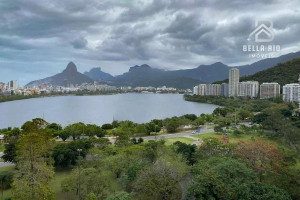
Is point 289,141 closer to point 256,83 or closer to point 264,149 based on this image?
point 264,149

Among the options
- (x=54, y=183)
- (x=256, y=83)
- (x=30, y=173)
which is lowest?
(x=54, y=183)

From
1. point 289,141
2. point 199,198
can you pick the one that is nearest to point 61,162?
Result: point 199,198

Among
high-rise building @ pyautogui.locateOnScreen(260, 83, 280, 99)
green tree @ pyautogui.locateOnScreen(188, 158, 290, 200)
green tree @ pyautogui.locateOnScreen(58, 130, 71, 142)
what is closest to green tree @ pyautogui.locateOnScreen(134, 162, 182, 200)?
green tree @ pyautogui.locateOnScreen(188, 158, 290, 200)

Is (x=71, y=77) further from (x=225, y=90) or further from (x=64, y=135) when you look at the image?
(x=64, y=135)

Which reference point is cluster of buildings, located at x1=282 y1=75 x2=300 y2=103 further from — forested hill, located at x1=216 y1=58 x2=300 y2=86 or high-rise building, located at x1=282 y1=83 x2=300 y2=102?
forested hill, located at x1=216 y1=58 x2=300 y2=86

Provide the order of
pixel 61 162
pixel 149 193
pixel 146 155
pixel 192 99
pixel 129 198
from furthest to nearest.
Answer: pixel 192 99
pixel 61 162
pixel 146 155
pixel 149 193
pixel 129 198

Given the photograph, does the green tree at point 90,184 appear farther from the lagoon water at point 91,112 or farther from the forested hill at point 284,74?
the forested hill at point 284,74

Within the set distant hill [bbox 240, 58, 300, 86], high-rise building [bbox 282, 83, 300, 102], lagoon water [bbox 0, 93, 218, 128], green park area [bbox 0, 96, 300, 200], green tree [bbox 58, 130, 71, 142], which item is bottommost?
lagoon water [bbox 0, 93, 218, 128]
